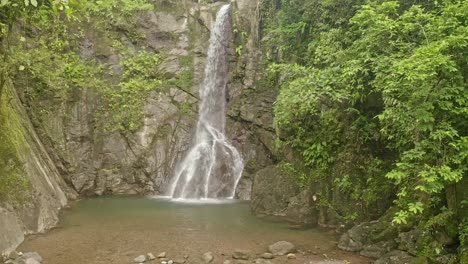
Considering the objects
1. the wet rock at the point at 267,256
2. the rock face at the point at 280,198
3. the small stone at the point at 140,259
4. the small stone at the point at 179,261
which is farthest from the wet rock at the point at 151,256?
the rock face at the point at 280,198

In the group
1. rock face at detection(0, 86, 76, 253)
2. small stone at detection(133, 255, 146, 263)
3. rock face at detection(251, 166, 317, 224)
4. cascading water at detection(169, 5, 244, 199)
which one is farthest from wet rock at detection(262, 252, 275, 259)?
cascading water at detection(169, 5, 244, 199)

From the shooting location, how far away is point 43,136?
49.4 ft

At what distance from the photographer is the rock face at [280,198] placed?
11531 mm

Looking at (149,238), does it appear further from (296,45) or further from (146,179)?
(296,45)

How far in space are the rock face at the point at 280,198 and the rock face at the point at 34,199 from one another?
Result: 6.13 meters

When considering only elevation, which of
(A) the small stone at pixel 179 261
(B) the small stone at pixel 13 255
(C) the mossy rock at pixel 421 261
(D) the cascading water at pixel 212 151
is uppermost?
(D) the cascading water at pixel 212 151

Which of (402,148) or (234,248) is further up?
(402,148)

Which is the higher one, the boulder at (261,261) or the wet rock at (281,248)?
the wet rock at (281,248)

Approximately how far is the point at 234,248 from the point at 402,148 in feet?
15.6

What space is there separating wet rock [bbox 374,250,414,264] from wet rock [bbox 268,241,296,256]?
1829 mm

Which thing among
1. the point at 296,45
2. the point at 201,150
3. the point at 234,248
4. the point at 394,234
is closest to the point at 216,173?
the point at 201,150

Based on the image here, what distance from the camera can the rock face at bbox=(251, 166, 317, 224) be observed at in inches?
454

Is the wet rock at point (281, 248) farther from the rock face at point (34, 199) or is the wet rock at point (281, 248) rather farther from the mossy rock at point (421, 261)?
the rock face at point (34, 199)

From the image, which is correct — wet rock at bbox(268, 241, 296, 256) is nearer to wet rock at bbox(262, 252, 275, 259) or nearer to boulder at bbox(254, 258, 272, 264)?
wet rock at bbox(262, 252, 275, 259)
